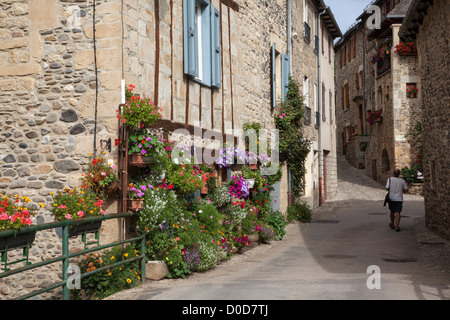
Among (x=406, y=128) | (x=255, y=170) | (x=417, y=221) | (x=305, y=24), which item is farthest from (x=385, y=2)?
(x=255, y=170)

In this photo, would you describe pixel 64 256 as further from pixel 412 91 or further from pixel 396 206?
pixel 412 91

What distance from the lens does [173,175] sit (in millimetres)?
7020

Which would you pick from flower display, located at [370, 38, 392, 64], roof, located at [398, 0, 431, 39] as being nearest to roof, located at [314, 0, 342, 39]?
flower display, located at [370, 38, 392, 64]

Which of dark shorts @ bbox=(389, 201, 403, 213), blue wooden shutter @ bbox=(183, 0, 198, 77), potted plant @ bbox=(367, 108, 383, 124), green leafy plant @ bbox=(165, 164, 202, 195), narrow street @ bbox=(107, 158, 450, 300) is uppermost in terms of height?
potted plant @ bbox=(367, 108, 383, 124)

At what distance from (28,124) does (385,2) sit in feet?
83.9

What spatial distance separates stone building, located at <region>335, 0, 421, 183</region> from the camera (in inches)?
919

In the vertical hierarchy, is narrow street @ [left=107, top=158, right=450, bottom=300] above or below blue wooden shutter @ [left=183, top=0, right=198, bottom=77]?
below

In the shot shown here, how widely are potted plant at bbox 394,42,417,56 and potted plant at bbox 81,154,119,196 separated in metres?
19.9

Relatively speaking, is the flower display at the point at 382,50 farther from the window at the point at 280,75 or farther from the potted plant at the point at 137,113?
the potted plant at the point at 137,113

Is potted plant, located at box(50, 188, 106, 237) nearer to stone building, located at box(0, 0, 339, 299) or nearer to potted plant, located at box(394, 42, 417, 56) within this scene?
stone building, located at box(0, 0, 339, 299)

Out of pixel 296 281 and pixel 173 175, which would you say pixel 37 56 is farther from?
pixel 296 281

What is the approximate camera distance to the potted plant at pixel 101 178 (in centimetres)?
630

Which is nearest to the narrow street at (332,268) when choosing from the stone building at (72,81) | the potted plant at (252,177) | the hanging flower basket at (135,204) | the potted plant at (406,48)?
the hanging flower basket at (135,204)

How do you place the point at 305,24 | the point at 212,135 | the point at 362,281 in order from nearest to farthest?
the point at 362,281
the point at 212,135
the point at 305,24
